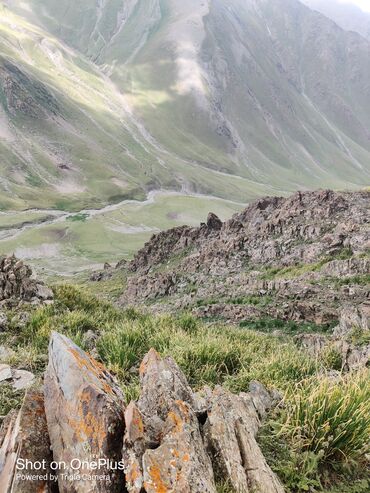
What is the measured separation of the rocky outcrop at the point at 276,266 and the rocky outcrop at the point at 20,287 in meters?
13.8

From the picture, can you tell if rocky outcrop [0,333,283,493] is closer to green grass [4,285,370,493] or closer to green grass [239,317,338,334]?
green grass [4,285,370,493]

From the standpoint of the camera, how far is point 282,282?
3161 cm

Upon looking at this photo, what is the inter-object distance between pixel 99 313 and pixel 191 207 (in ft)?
500

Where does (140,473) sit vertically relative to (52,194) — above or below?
below

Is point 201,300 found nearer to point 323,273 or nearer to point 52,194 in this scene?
point 323,273

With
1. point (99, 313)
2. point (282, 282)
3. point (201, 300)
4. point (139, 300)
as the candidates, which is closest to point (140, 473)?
point (99, 313)

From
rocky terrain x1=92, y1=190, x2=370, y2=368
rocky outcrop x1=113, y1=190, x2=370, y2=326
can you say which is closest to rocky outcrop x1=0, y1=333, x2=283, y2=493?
rocky terrain x1=92, y1=190, x2=370, y2=368

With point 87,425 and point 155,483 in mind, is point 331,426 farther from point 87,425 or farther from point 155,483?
point 87,425

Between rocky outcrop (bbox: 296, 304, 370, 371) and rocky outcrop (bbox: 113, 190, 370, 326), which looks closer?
rocky outcrop (bbox: 296, 304, 370, 371)

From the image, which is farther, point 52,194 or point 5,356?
point 52,194

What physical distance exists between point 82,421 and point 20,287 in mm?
11698

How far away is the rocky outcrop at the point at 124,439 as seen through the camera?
497cm

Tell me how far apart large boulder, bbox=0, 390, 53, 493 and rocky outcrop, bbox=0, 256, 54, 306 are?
965 centimetres

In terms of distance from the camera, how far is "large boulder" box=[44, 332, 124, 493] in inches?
198
